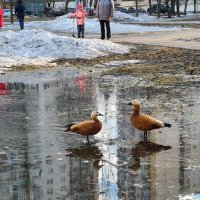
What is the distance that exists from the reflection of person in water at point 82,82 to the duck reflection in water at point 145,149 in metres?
4.94

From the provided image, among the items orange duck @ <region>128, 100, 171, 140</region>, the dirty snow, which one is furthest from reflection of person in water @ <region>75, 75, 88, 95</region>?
the dirty snow

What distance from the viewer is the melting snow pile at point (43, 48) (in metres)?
19.4

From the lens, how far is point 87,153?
7805 mm

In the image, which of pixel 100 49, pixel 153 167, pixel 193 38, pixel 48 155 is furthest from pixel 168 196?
pixel 193 38

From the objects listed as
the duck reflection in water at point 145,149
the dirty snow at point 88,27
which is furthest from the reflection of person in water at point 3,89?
the dirty snow at point 88,27

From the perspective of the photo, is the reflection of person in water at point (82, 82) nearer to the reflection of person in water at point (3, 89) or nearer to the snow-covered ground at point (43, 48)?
the reflection of person in water at point (3, 89)

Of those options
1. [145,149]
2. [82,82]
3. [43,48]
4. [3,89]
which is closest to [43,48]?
[43,48]

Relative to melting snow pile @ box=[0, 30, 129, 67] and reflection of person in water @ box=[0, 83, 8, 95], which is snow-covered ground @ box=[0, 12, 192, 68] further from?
reflection of person in water @ box=[0, 83, 8, 95]

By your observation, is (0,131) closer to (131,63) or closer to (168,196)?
(168,196)

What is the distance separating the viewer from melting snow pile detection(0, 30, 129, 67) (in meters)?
19.4

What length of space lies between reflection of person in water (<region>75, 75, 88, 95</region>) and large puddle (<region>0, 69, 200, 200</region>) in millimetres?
154

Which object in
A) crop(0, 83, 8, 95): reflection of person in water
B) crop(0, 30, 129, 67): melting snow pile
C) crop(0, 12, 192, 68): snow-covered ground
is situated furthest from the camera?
crop(0, 30, 129, 67): melting snow pile

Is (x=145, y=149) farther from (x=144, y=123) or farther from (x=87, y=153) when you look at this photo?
(x=87, y=153)

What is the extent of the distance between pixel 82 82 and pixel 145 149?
6.75 meters
